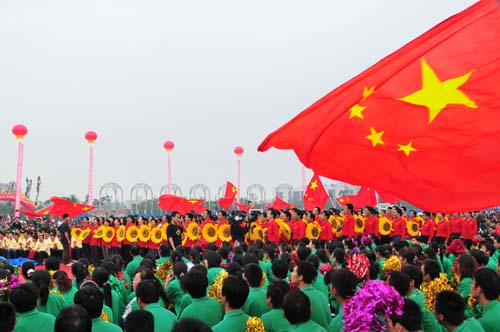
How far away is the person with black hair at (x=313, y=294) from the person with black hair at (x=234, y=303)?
0.75m

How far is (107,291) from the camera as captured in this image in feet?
16.0

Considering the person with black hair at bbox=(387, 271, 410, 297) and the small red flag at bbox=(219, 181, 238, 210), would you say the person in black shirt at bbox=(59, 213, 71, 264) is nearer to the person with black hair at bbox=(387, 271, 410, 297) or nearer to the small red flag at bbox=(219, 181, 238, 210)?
the small red flag at bbox=(219, 181, 238, 210)

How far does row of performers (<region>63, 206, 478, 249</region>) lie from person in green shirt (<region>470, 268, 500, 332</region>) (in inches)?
284

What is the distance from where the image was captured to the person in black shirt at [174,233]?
1159cm

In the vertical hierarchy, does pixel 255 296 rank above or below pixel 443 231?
below

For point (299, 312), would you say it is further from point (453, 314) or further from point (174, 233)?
point (174, 233)

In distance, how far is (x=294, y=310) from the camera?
3242 millimetres

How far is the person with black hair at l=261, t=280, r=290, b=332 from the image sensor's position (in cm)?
381

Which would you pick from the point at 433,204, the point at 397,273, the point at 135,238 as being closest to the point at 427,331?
the point at 397,273

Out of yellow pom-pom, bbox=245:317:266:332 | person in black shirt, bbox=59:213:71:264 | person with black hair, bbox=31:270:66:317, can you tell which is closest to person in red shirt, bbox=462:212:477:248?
person in black shirt, bbox=59:213:71:264

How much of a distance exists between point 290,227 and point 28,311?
8.50 m

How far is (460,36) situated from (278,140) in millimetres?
1954

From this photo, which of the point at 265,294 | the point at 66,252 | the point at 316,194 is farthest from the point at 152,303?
the point at 316,194

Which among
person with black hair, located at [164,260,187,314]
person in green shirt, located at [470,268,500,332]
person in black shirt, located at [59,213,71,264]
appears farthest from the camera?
person in black shirt, located at [59,213,71,264]
